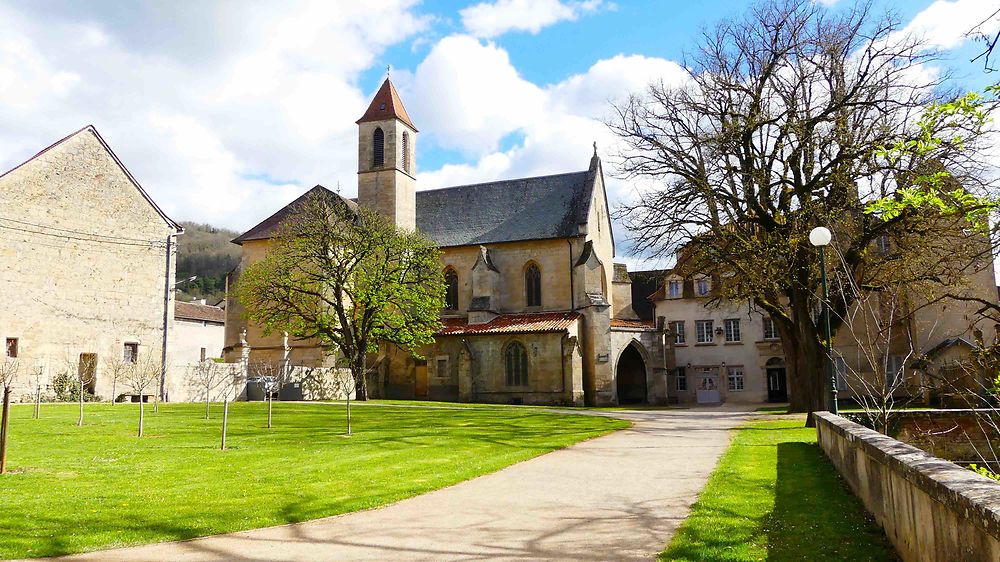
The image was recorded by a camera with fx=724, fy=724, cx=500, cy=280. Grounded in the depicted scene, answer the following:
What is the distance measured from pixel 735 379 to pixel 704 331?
356 cm

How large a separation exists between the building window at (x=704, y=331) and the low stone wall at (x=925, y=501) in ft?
125

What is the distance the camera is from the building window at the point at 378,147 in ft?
148

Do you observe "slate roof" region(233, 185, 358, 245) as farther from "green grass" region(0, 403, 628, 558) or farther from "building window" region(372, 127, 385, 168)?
"green grass" region(0, 403, 628, 558)

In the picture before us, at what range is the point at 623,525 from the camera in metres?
8.23

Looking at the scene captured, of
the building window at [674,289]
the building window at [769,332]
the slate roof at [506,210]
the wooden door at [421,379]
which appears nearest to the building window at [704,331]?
the building window at [674,289]

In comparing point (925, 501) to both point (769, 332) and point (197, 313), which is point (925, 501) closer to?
point (769, 332)

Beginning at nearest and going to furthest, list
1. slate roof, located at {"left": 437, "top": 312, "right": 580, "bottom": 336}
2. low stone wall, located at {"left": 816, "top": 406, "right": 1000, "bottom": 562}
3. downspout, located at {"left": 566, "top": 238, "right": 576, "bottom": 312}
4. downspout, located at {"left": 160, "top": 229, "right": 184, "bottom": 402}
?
low stone wall, located at {"left": 816, "top": 406, "right": 1000, "bottom": 562}
downspout, located at {"left": 160, "top": 229, "right": 184, "bottom": 402}
slate roof, located at {"left": 437, "top": 312, "right": 580, "bottom": 336}
downspout, located at {"left": 566, "top": 238, "right": 576, "bottom": 312}

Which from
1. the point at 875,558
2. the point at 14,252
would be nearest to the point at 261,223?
the point at 14,252

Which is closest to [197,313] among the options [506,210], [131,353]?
Result: [131,353]

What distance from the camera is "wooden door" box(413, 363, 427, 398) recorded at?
42.5 m

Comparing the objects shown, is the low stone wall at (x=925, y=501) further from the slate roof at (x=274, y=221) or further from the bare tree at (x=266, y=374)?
the slate roof at (x=274, y=221)

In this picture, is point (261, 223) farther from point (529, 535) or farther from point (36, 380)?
point (529, 535)

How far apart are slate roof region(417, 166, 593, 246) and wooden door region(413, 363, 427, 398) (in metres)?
8.36

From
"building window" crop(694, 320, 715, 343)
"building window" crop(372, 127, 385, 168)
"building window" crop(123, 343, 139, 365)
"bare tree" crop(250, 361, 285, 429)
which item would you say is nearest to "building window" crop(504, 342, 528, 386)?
"bare tree" crop(250, 361, 285, 429)
